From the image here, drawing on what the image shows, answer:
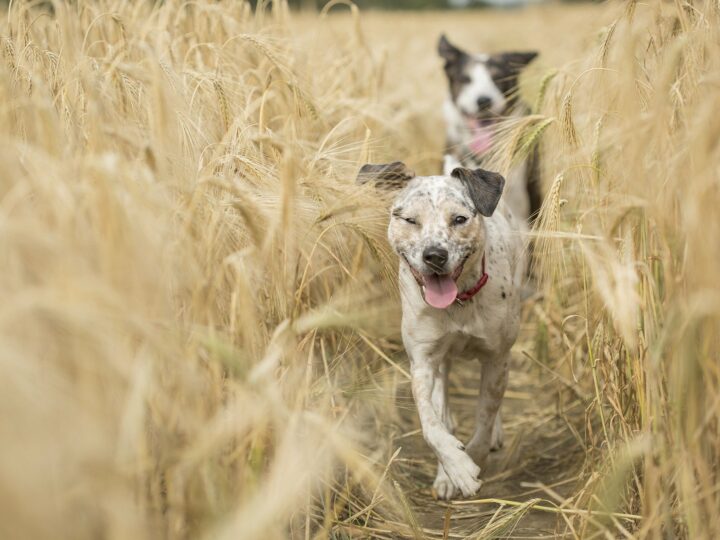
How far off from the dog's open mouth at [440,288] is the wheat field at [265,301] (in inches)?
8.4

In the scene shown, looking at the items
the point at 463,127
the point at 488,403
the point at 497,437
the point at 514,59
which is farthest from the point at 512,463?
the point at 514,59

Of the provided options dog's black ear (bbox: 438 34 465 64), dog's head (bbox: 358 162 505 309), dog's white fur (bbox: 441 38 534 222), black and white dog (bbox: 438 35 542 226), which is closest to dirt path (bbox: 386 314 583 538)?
dog's head (bbox: 358 162 505 309)

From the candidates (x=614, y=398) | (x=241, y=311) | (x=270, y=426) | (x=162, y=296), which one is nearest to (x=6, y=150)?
(x=162, y=296)

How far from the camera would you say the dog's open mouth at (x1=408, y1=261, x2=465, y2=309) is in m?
3.66

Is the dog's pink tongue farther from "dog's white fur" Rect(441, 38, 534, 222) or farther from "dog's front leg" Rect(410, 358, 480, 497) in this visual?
"dog's white fur" Rect(441, 38, 534, 222)

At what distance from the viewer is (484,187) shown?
3854 millimetres

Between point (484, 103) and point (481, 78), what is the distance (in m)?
0.30


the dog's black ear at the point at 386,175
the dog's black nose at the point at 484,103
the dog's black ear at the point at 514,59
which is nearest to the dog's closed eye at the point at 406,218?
the dog's black ear at the point at 386,175

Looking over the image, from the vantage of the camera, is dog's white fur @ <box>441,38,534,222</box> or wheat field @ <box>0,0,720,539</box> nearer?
wheat field @ <box>0,0,720,539</box>

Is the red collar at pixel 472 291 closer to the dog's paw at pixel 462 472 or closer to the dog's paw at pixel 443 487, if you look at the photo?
the dog's paw at pixel 462 472

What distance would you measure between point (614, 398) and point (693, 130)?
118cm

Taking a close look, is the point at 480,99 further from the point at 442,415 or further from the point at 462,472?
the point at 462,472

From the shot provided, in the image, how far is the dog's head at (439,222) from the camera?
3635 millimetres

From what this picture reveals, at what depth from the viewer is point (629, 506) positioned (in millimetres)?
3066
